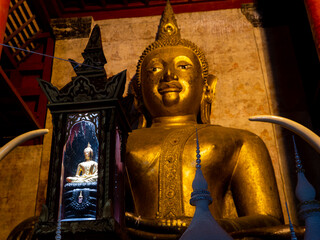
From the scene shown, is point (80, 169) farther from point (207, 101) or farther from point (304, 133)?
point (207, 101)

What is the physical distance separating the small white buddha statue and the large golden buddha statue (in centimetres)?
84

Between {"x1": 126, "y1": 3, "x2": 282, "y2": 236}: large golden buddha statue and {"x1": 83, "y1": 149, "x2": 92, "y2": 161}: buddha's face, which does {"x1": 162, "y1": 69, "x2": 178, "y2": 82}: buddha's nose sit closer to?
{"x1": 126, "y1": 3, "x2": 282, "y2": 236}: large golden buddha statue

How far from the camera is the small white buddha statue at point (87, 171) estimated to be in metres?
1.97

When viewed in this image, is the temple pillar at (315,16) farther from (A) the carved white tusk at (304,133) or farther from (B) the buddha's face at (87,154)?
(B) the buddha's face at (87,154)

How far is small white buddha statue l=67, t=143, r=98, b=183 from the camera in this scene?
197 centimetres

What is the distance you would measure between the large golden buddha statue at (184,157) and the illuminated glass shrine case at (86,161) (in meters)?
0.81

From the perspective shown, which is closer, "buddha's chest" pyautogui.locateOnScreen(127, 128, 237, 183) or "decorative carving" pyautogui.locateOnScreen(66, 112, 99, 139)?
"decorative carving" pyautogui.locateOnScreen(66, 112, 99, 139)

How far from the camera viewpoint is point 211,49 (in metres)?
4.68

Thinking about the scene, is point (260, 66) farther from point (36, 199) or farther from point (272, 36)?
point (36, 199)

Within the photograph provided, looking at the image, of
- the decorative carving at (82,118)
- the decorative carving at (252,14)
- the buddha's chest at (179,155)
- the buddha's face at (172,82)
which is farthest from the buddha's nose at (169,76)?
the decorative carving at (82,118)

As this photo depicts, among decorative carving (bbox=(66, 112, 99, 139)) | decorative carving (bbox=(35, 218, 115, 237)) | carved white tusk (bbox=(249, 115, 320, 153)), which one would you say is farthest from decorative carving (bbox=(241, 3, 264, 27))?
decorative carving (bbox=(35, 218, 115, 237))

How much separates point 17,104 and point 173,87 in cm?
138

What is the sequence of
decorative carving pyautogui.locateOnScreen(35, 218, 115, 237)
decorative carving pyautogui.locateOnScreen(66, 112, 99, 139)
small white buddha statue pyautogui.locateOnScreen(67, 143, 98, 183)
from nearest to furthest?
1. decorative carving pyautogui.locateOnScreen(35, 218, 115, 237)
2. small white buddha statue pyautogui.locateOnScreen(67, 143, 98, 183)
3. decorative carving pyautogui.locateOnScreen(66, 112, 99, 139)

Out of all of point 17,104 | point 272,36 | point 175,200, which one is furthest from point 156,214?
point 272,36
